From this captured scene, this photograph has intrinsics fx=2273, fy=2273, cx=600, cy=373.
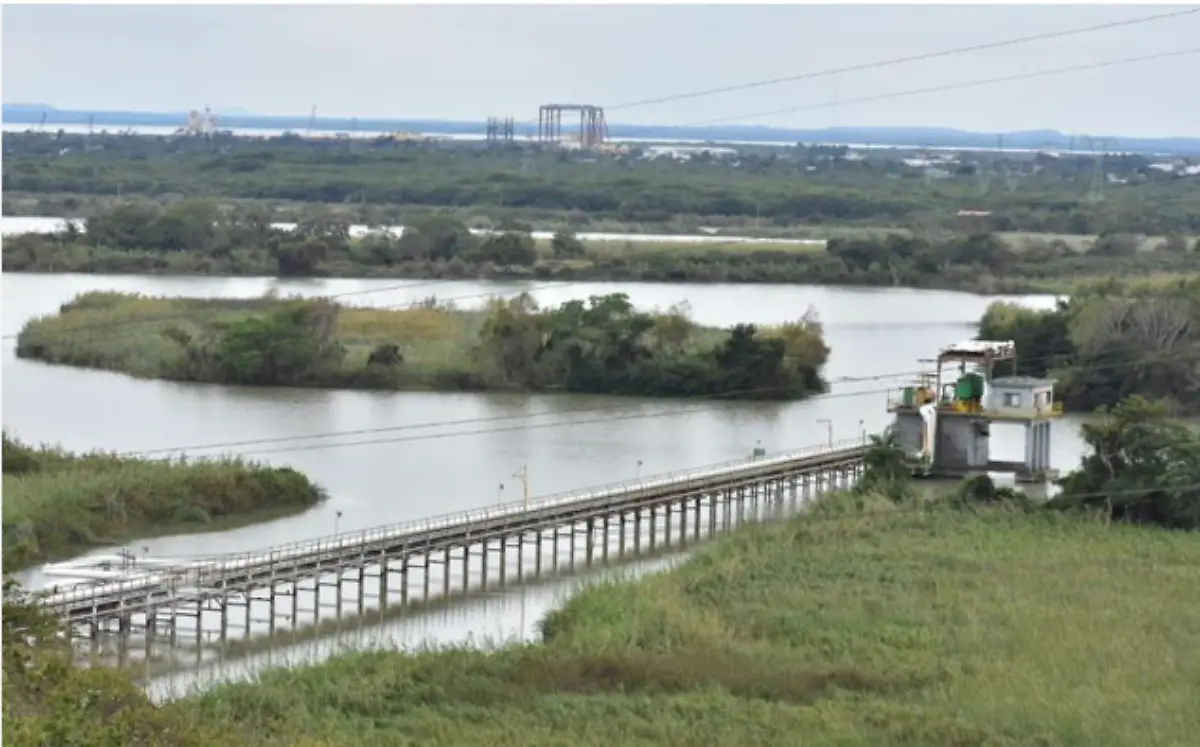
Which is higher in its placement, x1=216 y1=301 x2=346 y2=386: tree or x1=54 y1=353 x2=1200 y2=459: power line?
x1=216 y1=301 x2=346 y2=386: tree

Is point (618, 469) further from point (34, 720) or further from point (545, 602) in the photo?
point (34, 720)

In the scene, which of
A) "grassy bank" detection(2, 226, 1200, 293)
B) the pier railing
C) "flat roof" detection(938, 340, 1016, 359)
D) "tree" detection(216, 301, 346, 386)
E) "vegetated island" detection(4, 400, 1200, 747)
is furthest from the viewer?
"grassy bank" detection(2, 226, 1200, 293)

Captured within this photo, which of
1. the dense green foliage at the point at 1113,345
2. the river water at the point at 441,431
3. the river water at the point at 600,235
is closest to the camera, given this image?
the river water at the point at 441,431

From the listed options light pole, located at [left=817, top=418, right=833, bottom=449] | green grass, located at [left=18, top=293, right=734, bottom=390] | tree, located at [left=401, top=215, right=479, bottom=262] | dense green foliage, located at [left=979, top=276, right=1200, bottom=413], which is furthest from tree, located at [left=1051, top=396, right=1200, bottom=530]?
tree, located at [left=401, top=215, right=479, bottom=262]

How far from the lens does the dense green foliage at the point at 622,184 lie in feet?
199

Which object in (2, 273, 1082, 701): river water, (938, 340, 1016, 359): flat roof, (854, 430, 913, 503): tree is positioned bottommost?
(2, 273, 1082, 701): river water

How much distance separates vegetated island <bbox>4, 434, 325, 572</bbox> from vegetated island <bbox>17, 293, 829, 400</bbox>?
859cm

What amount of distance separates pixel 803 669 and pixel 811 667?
10 centimetres

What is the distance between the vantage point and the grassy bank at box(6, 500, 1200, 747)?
1202 centimetres

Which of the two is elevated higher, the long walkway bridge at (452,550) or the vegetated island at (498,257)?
the vegetated island at (498,257)

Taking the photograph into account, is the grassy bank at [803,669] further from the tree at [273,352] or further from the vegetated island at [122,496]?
the tree at [273,352]

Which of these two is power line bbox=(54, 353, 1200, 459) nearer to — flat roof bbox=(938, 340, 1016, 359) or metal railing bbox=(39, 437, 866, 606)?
flat roof bbox=(938, 340, 1016, 359)

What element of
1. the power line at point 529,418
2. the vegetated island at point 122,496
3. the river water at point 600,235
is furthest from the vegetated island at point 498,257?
the vegetated island at point 122,496

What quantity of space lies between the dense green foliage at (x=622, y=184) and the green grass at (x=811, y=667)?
39623 mm
